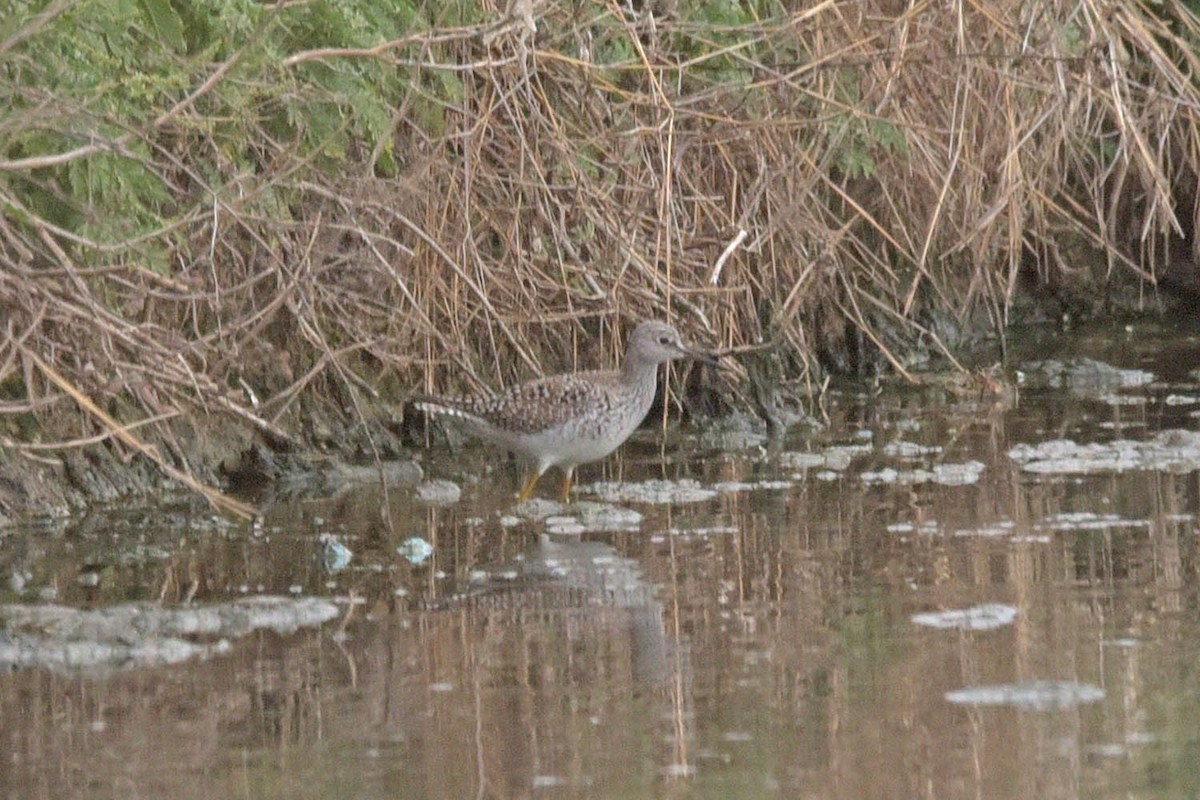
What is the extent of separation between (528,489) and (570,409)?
32 cm

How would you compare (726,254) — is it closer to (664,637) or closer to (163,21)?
(163,21)

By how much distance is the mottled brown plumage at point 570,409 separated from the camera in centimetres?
795

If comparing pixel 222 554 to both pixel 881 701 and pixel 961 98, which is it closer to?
pixel 881 701

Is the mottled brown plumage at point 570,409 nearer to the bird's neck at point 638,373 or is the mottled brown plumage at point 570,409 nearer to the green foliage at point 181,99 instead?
the bird's neck at point 638,373

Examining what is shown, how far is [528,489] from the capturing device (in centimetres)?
802

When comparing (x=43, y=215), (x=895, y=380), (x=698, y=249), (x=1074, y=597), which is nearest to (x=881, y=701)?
(x=1074, y=597)

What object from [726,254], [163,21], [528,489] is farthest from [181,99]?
[726,254]

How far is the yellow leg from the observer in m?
7.89

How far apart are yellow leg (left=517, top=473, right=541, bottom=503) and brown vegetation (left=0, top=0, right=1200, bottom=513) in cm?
45

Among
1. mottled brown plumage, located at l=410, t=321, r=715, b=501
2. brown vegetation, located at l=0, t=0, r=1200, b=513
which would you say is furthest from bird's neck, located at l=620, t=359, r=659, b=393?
brown vegetation, located at l=0, t=0, r=1200, b=513

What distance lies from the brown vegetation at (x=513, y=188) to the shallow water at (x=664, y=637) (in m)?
0.52

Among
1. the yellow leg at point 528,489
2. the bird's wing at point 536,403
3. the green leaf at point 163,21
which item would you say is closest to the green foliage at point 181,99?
the green leaf at point 163,21

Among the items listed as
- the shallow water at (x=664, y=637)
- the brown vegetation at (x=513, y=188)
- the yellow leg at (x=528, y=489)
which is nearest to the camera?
the shallow water at (x=664, y=637)

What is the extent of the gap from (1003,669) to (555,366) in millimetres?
4123
